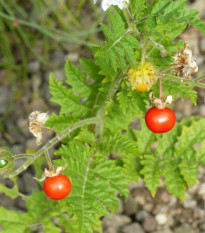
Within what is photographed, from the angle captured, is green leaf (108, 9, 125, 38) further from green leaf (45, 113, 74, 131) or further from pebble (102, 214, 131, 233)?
pebble (102, 214, 131, 233)

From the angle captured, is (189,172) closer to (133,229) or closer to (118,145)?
(118,145)

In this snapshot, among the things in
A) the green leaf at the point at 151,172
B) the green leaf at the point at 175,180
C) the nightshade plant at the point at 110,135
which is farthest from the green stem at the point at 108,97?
the green leaf at the point at 175,180

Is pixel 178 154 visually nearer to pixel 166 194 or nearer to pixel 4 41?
pixel 166 194

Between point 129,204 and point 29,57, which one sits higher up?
point 29,57

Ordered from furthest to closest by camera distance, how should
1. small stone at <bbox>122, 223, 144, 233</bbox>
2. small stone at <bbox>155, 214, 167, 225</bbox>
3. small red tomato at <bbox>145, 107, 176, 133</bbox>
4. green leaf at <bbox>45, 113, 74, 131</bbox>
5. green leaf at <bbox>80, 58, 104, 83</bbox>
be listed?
1. small stone at <bbox>155, 214, 167, 225</bbox>
2. small stone at <bbox>122, 223, 144, 233</bbox>
3. green leaf at <bbox>45, 113, 74, 131</bbox>
4. green leaf at <bbox>80, 58, 104, 83</bbox>
5. small red tomato at <bbox>145, 107, 176, 133</bbox>

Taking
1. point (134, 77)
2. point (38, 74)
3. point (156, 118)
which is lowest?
point (156, 118)

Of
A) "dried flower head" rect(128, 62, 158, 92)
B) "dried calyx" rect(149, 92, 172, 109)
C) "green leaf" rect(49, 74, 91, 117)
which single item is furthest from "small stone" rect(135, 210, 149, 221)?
"dried flower head" rect(128, 62, 158, 92)

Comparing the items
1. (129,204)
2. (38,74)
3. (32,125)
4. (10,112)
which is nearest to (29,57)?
(38,74)

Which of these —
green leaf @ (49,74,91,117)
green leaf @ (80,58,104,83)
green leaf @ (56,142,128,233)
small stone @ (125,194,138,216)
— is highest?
green leaf @ (80,58,104,83)
